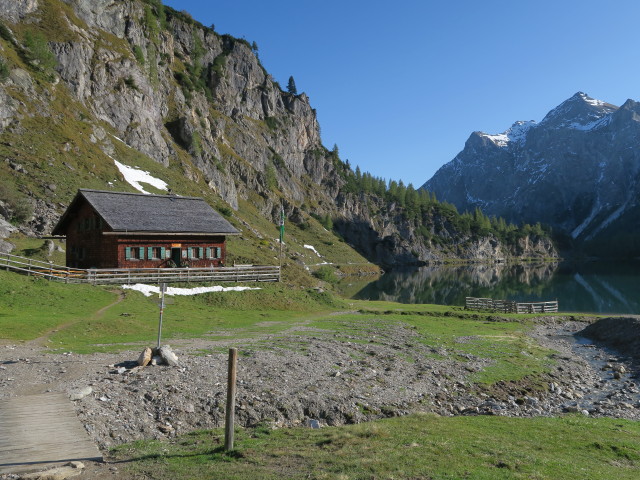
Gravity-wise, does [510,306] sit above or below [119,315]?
below

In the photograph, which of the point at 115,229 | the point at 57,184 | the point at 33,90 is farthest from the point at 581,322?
the point at 33,90

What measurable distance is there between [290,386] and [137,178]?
93.7 m

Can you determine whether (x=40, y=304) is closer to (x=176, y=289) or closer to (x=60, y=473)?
(x=176, y=289)

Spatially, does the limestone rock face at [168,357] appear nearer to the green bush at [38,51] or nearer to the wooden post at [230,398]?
the wooden post at [230,398]

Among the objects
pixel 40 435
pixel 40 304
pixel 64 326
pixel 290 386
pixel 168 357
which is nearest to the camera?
pixel 40 435

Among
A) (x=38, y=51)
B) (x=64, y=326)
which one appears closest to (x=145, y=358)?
(x=64, y=326)

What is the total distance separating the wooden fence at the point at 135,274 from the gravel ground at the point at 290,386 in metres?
19.5

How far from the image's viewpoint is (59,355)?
71.6 feet

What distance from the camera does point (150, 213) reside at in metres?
53.2

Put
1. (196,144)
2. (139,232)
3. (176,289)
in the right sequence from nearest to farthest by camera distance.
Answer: (176,289), (139,232), (196,144)

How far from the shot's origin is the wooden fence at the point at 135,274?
4103 cm

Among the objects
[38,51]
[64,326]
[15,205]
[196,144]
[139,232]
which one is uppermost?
[38,51]

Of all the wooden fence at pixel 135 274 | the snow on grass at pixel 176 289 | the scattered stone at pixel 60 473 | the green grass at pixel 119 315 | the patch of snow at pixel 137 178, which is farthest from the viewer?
the patch of snow at pixel 137 178

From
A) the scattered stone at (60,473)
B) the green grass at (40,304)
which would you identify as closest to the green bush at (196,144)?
the green grass at (40,304)
